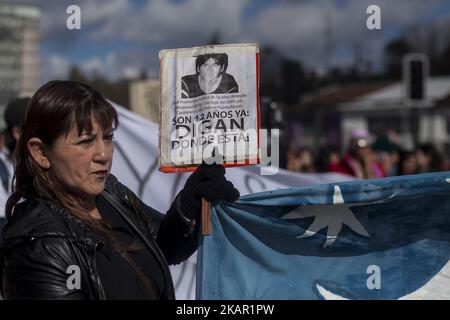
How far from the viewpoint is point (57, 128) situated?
209cm

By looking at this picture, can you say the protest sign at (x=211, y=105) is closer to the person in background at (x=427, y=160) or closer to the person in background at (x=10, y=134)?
the person in background at (x=10, y=134)

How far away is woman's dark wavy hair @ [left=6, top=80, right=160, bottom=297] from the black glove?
0.36 meters

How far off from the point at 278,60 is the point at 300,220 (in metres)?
7.44

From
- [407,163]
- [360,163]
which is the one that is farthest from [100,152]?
[407,163]

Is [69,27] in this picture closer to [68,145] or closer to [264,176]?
[68,145]

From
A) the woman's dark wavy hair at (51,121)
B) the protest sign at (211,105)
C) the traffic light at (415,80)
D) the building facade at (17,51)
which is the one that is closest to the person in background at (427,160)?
the traffic light at (415,80)

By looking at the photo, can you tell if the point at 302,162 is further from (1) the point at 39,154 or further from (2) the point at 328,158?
(1) the point at 39,154

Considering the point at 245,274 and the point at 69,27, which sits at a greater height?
the point at 69,27

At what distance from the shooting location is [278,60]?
10023 mm

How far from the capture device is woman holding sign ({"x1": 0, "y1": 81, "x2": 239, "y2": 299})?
1.96m

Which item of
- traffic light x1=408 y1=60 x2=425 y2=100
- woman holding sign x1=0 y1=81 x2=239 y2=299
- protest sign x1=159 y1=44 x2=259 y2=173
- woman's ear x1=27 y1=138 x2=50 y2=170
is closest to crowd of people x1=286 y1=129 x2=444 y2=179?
traffic light x1=408 y1=60 x2=425 y2=100

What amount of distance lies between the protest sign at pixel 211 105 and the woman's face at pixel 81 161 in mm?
392

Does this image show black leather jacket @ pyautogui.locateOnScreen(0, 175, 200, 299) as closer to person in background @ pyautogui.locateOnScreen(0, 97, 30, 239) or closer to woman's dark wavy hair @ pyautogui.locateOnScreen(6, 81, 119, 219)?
woman's dark wavy hair @ pyautogui.locateOnScreen(6, 81, 119, 219)
